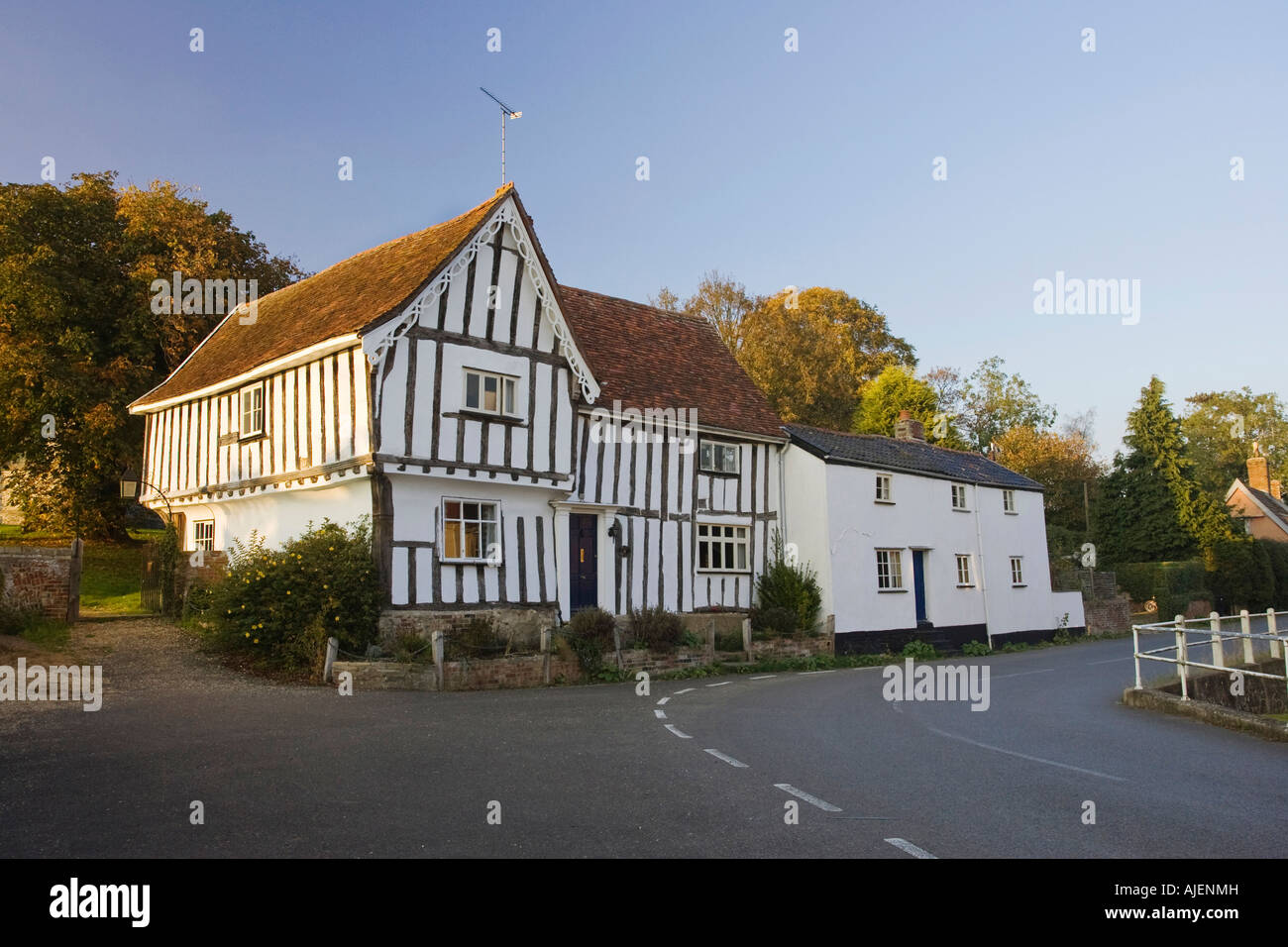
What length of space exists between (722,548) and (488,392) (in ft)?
25.1

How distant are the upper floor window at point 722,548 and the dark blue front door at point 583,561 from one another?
323 cm

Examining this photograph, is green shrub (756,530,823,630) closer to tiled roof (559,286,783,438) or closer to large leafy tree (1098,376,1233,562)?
tiled roof (559,286,783,438)

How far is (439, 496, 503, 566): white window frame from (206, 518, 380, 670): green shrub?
153 cm

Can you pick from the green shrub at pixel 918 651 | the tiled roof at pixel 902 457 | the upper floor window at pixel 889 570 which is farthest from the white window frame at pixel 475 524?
the green shrub at pixel 918 651

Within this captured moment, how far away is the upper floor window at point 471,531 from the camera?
17.8m

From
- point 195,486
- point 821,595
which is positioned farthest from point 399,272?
point 821,595

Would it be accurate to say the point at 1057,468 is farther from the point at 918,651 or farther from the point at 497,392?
the point at 497,392

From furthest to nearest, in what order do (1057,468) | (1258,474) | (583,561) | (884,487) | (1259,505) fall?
1. (1258,474)
2. (1259,505)
3. (1057,468)
4. (884,487)
5. (583,561)

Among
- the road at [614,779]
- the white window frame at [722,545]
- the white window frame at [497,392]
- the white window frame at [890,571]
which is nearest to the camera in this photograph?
the road at [614,779]

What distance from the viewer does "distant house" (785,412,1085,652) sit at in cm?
2392

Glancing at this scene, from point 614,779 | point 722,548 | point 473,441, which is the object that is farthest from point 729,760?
point 722,548

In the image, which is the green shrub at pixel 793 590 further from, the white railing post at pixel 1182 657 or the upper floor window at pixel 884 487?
the white railing post at pixel 1182 657

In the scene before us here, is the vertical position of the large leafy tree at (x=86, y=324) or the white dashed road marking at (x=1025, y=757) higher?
the large leafy tree at (x=86, y=324)

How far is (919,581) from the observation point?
26172mm
